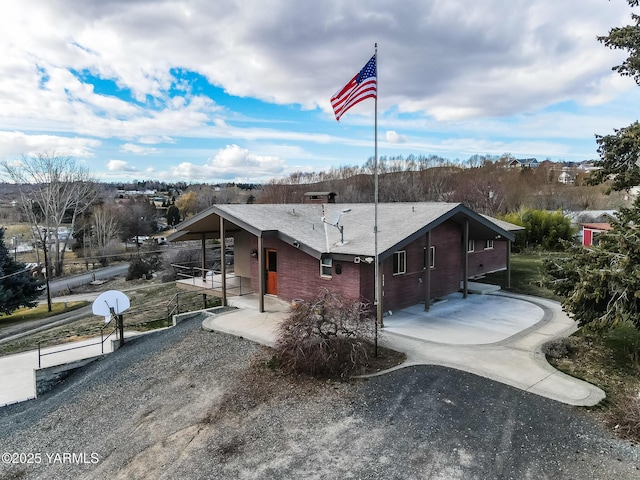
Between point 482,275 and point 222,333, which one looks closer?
point 222,333

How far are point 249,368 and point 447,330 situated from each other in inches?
249

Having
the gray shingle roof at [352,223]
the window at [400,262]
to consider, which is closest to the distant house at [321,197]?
the gray shingle roof at [352,223]

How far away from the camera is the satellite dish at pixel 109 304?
44.2 ft

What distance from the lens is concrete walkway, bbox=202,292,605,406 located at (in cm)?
912

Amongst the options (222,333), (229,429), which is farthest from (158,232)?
(229,429)

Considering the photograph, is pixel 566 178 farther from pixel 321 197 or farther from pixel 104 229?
pixel 104 229

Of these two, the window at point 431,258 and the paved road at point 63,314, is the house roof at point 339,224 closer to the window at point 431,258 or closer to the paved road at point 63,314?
the window at point 431,258

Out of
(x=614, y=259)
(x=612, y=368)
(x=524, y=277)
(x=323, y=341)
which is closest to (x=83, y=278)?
(x=524, y=277)

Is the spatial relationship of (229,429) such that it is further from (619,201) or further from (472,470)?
(619,201)

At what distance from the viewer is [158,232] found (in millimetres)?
80125

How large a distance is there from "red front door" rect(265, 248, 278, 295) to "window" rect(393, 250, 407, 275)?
16.1 feet

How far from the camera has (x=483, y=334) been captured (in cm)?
1245

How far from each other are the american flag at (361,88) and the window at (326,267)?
5.27 metres

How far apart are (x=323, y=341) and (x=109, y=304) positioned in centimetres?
812
